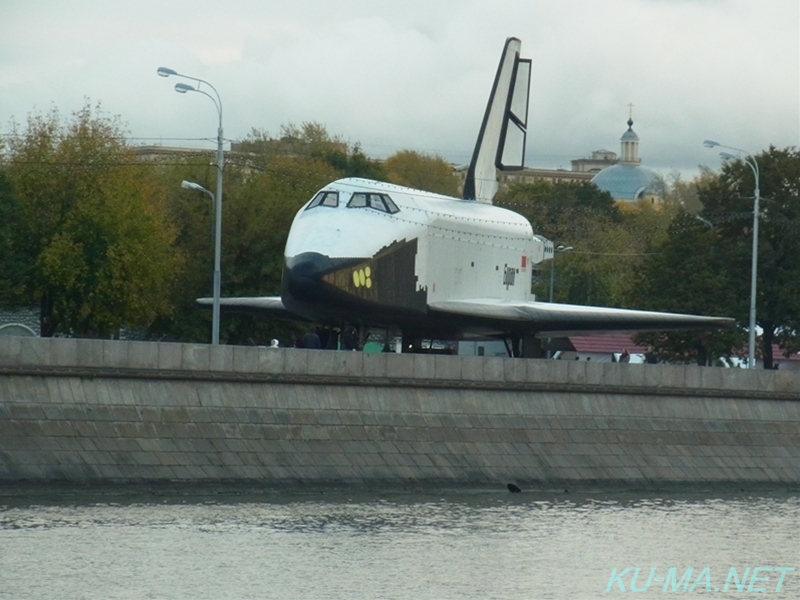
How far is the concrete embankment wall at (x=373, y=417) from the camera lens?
24.0m

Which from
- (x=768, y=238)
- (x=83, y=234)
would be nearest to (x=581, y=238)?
(x=768, y=238)

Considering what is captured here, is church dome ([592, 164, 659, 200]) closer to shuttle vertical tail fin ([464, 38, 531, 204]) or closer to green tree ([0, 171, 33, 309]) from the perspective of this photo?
green tree ([0, 171, 33, 309])

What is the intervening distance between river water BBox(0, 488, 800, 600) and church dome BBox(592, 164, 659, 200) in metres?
162

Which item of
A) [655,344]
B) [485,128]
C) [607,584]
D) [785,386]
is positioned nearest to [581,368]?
[785,386]

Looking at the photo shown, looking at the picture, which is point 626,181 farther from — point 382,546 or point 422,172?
point 382,546

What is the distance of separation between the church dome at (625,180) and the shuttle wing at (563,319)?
15208 centimetres

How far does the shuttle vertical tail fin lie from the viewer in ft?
115

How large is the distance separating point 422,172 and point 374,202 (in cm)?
7081

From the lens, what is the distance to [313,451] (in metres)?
25.6

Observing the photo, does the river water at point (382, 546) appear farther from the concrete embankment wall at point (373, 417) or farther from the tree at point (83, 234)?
the tree at point (83, 234)

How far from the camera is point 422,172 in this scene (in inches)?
3949

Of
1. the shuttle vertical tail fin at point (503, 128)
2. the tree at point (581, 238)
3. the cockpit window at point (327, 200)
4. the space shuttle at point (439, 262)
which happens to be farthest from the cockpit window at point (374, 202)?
the tree at point (581, 238)

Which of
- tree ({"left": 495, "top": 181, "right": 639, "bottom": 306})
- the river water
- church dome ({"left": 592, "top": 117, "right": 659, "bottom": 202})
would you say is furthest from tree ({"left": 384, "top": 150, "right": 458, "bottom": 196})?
church dome ({"left": 592, "top": 117, "right": 659, "bottom": 202})

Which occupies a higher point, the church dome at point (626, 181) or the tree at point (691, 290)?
the church dome at point (626, 181)
